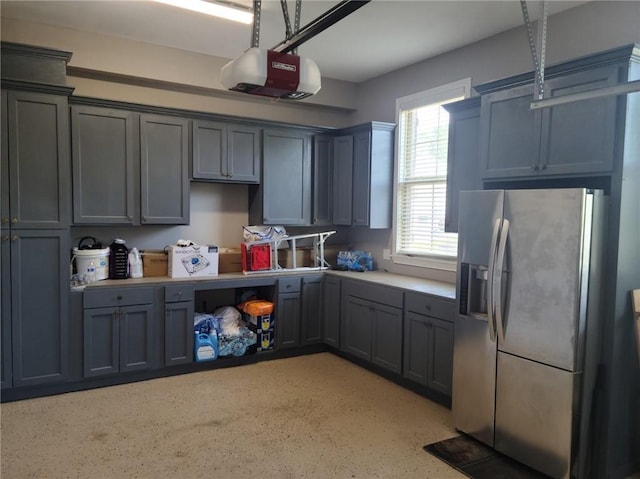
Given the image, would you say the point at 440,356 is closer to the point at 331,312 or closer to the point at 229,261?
the point at 331,312

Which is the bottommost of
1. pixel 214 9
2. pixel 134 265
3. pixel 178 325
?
pixel 178 325

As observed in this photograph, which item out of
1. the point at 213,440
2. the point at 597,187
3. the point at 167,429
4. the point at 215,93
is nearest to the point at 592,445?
the point at 597,187

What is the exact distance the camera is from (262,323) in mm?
4477

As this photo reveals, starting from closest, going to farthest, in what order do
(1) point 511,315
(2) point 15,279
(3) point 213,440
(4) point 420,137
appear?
(1) point 511,315 → (3) point 213,440 → (2) point 15,279 → (4) point 420,137

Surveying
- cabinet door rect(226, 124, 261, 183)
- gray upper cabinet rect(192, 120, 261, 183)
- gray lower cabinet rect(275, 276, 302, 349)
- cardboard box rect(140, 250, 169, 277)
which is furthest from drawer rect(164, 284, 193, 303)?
cabinet door rect(226, 124, 261, 183)

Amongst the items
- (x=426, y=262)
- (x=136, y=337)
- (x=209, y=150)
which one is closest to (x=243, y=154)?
(x=209, y=150)

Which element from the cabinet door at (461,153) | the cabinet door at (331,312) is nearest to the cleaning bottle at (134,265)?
the cabinet door at (331,312)

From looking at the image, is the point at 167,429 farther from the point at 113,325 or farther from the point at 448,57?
the point at 448,57

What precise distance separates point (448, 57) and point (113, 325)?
366 centimetres

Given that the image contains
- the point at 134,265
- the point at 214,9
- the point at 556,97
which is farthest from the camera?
the point at 134,265

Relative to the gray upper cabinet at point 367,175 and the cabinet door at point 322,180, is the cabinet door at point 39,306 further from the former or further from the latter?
the gray upper cabinet at point 367,175

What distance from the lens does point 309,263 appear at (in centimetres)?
508

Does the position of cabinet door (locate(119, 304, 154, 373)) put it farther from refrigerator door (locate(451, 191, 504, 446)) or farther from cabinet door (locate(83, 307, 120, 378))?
refrigerator door (locate(451, 191, 504, 446))

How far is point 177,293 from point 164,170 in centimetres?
109
